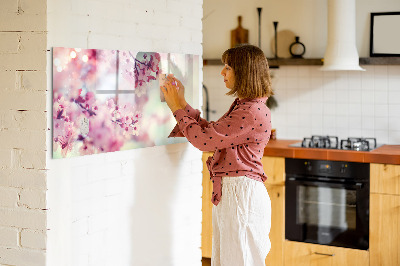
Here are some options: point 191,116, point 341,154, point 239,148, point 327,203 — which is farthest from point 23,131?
point 327,203

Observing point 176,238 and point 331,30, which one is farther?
point 331,30

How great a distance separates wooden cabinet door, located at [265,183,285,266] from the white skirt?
1618 mm

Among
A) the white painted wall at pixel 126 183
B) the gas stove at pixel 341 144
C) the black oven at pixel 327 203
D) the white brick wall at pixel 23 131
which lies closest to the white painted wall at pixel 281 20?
the gas stove at pixel 341 144

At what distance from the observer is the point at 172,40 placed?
3.05m

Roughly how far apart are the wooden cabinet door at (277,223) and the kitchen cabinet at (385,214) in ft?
2.12

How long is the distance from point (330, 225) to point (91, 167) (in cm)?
236

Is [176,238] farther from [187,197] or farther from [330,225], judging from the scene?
[330,225]

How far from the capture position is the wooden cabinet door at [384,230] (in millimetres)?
4129

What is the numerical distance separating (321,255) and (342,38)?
1.61 meters

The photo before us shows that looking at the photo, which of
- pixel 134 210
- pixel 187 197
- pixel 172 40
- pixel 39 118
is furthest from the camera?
pixel 187 197

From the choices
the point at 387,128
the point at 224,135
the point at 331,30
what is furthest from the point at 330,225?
the point at 224,135

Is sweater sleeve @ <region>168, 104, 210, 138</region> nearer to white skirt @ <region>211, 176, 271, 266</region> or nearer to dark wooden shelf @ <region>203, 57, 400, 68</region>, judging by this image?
white skirt @ <region>211, 176, 271, 266</region>

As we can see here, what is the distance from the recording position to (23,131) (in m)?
2.38

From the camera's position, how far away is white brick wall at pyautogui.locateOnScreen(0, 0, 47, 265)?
232 cm
